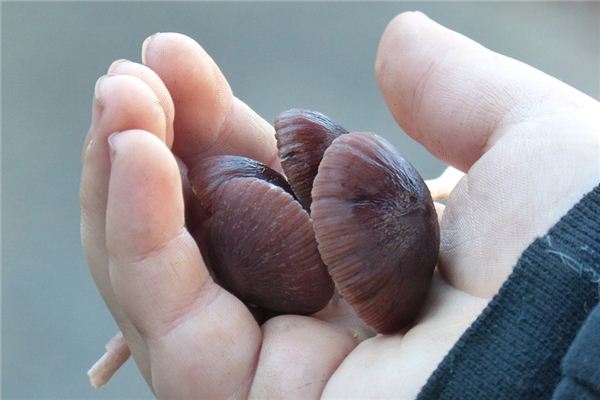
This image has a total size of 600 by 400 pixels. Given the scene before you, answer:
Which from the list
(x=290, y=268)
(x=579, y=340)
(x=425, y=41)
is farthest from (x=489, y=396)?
(x=425, y=41)

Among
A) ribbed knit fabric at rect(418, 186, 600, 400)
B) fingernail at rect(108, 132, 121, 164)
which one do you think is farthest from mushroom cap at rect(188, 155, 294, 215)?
ribbed knit fabric at rect(418, 186, 600, 400)

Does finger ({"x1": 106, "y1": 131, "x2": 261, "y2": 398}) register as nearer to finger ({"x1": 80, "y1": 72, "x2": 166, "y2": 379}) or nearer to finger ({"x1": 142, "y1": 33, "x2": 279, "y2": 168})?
finger ({"x1": 80, "y1": 72, "x2": 166, "y2": 379})

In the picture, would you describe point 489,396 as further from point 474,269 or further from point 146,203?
point 146,203

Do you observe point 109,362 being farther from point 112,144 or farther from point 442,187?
point 442,187

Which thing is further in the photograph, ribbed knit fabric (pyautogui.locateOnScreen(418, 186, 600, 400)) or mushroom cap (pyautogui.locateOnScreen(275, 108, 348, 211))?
mushroom cap (pyautogui.locateOnScreen(275, 108, 348, 211))

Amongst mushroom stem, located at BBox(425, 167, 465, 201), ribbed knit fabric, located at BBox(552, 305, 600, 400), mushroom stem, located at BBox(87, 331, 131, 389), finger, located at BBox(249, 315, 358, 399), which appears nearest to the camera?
ribbed knit fabric, located at BBox(552, 305, 600, 400)

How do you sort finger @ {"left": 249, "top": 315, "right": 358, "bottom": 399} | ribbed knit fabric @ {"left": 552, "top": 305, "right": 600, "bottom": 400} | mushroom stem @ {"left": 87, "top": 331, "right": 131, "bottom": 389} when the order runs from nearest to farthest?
ribbed knit fabric @ {"left": 552, "top": 305, "right": 600, "bottom": 400} < finger @ {"left": 249, "top": 315, "right": 358, "bottom": 399} < mushroom stem @ {"left": 87, "top": 331, "right": 131, "bottom": 389}

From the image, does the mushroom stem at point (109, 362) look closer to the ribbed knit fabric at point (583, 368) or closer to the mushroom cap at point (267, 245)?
the mushroom cap at point (267, 245)
